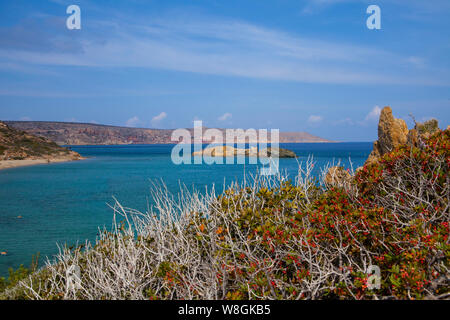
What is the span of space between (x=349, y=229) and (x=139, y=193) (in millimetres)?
31391

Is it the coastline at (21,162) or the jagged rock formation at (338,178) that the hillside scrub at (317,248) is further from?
the coastline at (21,162)

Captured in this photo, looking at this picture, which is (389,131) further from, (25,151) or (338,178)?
(25,151)

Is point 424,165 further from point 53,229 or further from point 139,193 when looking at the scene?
point 139,193

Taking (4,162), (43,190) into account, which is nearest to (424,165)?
(43,190)

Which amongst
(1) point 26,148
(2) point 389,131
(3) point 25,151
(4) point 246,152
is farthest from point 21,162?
(2) point 389,131

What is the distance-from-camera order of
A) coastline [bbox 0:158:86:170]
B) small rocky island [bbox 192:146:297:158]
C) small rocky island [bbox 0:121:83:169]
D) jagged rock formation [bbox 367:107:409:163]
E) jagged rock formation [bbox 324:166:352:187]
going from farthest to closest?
small rocky island [bbox 192:146:297:158], small rocky island [bbox 0:121:83:169], coastline [bbox 0:158:86:170], jagged rock formation [bbox 367:107:409:163], jagged rock formation [bbox 324:166:352:187]

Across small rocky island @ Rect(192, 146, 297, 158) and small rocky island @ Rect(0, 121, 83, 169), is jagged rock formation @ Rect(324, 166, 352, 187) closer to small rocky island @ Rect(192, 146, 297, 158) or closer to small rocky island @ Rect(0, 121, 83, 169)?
small rocky island @ Rect(0, 121, 83, 169)

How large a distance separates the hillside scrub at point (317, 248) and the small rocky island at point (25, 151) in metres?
67.0

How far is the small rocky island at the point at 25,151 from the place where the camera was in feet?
226

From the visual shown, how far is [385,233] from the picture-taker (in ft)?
16.1

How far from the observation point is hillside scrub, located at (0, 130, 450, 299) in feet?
13.8

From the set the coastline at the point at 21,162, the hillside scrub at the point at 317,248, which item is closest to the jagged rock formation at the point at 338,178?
the hillside scrub at the point at 317,248

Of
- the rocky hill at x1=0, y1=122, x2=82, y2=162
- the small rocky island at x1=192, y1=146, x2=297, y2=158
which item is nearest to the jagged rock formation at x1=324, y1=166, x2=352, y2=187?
the small rocky island at x1=192, y1=146, x2=297, y2=158
